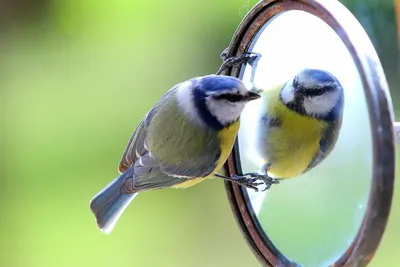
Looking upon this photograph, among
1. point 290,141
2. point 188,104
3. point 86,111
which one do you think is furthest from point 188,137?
point 86,111

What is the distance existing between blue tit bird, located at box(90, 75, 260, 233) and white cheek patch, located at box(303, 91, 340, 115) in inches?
4.1

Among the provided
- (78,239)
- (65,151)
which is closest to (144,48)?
(65,151)

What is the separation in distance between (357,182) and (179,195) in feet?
5.26

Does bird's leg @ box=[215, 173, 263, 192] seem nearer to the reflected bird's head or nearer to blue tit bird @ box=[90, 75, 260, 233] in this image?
blue tit bird @ box=[90, 75, 260, 233]

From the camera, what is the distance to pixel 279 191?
742 millimetres

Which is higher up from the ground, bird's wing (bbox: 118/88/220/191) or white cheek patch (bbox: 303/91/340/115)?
white cheek patch (bbox: 303/91/340/115)

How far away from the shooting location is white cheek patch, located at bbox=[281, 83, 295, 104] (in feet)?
2.17

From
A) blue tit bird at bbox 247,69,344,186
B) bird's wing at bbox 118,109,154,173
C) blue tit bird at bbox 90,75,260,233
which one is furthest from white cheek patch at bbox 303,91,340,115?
bird's wing at bbox 118,109,154,173

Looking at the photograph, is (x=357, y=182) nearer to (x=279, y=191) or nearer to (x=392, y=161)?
(x=392, y=161)

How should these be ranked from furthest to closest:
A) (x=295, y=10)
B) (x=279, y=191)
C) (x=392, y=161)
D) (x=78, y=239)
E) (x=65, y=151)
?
(x=65, y=151), (x=78, y=239), (x=279, y=191), (x=295, y=10), (x=392, y=161)

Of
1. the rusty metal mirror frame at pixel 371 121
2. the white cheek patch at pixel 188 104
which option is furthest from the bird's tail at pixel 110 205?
the rusty metal mirror frame at pixel 371 121

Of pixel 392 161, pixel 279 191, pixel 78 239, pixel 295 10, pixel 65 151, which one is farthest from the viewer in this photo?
pixel 65 151

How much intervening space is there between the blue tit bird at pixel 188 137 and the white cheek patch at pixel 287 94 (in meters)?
0.06

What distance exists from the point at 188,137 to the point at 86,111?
4.89ft
